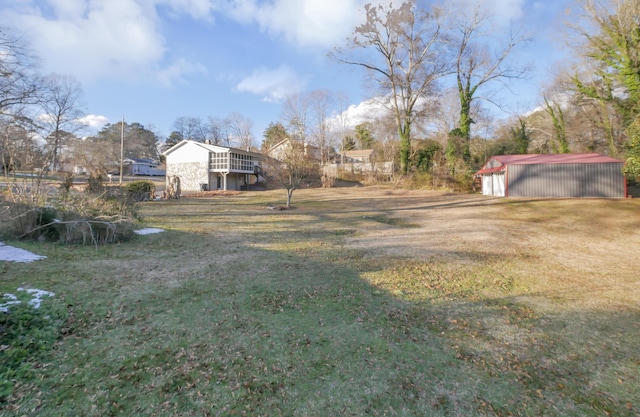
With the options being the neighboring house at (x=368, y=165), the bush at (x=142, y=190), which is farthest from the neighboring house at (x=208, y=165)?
the neighboring house at (x=368, y=165)

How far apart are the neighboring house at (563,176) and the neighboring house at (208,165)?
24.4 meters

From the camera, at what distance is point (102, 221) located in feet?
23.5

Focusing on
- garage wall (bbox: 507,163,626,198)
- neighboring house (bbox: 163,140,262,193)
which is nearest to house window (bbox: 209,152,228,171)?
neighboring house (bbox: 163,140,262,193)

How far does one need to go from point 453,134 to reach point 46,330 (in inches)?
1172

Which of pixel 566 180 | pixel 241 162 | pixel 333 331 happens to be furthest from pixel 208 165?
pixel 333 331

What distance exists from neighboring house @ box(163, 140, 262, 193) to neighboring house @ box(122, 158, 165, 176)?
22.3m

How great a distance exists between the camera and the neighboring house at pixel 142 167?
5003cm

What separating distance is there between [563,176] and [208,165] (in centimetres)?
3041

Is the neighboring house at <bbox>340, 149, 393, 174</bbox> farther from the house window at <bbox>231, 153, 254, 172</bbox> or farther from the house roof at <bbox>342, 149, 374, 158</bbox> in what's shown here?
the house window at <bbox>231, 153, 254, 172</bbox>

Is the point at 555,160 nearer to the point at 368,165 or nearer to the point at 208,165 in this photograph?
the point at 368,165

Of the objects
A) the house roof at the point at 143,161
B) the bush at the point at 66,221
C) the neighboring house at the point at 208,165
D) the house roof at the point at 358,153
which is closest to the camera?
the bush at the point at 66,221

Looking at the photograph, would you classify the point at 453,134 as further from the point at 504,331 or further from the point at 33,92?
the point at 33,92

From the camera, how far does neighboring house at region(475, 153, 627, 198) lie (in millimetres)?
18453

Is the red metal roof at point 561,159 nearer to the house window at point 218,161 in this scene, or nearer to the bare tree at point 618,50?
the bare tree at point 618,50
